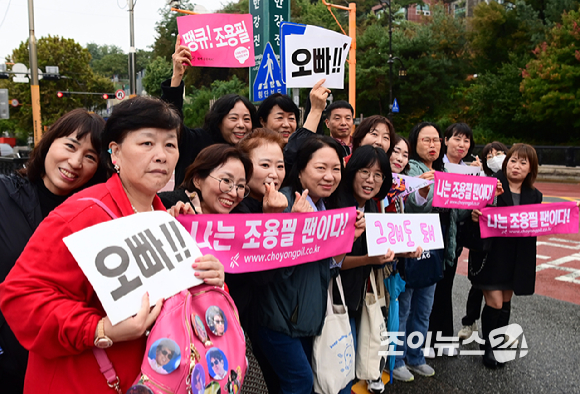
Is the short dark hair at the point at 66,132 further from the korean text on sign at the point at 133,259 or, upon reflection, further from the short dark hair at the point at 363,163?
the short dark hair at the point at 363,163

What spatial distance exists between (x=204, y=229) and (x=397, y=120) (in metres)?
32.6

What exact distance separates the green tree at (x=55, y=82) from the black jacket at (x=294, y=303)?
41460mm

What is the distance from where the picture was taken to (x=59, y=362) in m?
1.41

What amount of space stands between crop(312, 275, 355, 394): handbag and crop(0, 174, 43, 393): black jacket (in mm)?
1549

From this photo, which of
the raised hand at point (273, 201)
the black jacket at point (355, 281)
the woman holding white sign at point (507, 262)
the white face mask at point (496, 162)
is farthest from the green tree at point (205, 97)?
the raised hand at point (273, 201)

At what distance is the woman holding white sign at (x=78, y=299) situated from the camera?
52.7 inches

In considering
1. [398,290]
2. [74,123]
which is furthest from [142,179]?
[398,290]

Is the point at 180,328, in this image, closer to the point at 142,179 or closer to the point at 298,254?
the point at 142,179

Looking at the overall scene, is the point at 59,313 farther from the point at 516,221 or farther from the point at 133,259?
the point at 516,221

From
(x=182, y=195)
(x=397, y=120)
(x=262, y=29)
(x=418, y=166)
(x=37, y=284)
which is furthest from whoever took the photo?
(x=397, y=120)

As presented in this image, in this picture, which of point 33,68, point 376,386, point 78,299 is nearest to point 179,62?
point 78,299

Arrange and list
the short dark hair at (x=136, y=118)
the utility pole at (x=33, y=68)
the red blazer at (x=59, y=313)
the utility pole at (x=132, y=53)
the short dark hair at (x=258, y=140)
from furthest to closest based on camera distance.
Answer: the utility pole at (x=132, y=53), the utility pole at (x=33, y=68), the short dark hair at (x=258, y=140), the short dark hair at (x=136, y=118), the red blazer at (x=59, y=313)

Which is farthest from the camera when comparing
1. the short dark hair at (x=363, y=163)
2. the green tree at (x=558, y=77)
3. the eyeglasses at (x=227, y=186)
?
the green tree at (x=558, y=77)

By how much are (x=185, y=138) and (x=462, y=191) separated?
2550 mm
